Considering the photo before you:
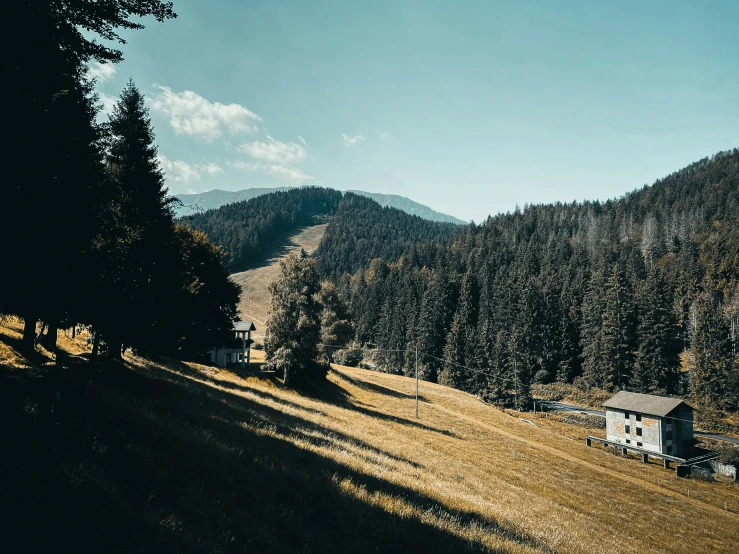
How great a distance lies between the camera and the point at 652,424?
57.8m

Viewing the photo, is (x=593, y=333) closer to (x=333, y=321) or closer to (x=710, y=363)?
(x=710, y=363)

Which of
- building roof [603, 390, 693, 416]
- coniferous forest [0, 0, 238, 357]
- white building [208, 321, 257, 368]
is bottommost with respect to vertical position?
building roof [603, 390, 693, 416]

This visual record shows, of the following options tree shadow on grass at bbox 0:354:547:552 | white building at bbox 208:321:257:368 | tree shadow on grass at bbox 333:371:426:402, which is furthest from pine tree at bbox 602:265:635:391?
tree shadow on grass at bbox 0:354:547:552

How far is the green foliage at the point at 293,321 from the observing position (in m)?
44.1

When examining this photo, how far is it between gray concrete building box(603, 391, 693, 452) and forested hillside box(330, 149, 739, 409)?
65.6 ft

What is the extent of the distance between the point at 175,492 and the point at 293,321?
37870 millimetres

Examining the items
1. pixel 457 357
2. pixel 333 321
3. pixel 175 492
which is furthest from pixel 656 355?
pixel 175 492

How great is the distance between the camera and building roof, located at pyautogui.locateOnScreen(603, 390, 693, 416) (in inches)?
2270

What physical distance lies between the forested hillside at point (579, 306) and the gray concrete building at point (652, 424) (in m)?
20.0

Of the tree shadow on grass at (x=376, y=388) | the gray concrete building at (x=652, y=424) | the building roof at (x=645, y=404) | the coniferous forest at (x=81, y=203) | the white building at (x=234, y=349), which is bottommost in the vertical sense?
the gray concrete building at (x=652, y=424)

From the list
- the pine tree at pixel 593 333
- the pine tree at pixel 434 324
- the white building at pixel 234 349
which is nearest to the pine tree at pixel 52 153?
the white building at pixel 234 349

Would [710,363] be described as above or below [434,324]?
below

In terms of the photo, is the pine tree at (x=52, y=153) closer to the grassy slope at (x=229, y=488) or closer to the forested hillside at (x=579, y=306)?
the grassy slope at (x=229, y=488)

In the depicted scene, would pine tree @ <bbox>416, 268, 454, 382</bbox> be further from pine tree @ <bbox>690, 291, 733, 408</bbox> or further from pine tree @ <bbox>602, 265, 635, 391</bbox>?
pine tree @ <bbox>690, 291, 733, 408</bbox>
